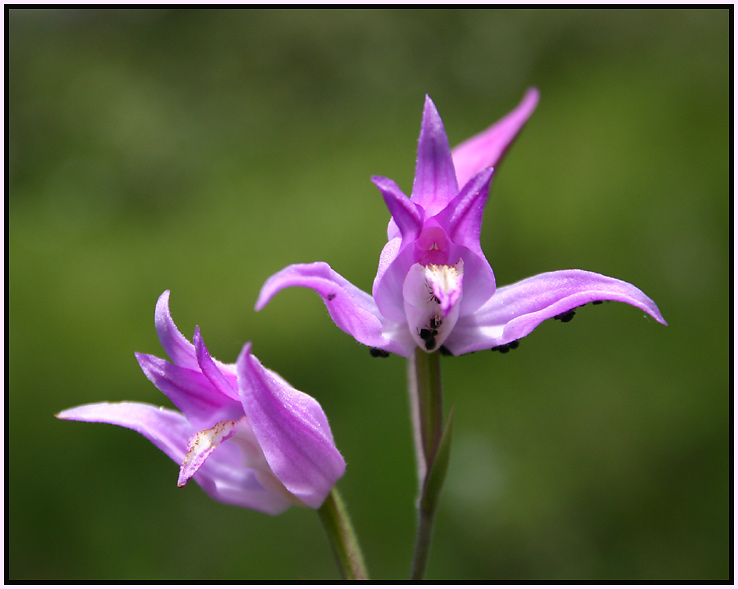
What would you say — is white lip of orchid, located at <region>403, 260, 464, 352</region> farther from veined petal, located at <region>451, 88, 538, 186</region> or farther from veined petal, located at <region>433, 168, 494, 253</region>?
veined petal, located at <region>451, 88, 538, 186</region>

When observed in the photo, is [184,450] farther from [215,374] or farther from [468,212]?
[468,212]

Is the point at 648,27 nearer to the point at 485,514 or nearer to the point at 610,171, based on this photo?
the point at 610,171

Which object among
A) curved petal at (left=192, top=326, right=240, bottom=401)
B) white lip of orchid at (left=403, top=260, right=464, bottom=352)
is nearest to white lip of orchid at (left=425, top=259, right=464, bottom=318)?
white lip of orchid at (left=403, top=260, right=464, bottom=352)

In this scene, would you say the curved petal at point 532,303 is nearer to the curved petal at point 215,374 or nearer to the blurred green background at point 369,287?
the curved petal at point 215,374

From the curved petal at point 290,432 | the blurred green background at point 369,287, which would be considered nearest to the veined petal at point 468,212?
the curved petal at point 290,432

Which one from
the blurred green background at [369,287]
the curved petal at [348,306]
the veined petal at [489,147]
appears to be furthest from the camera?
the blurred green background at [369,287]
